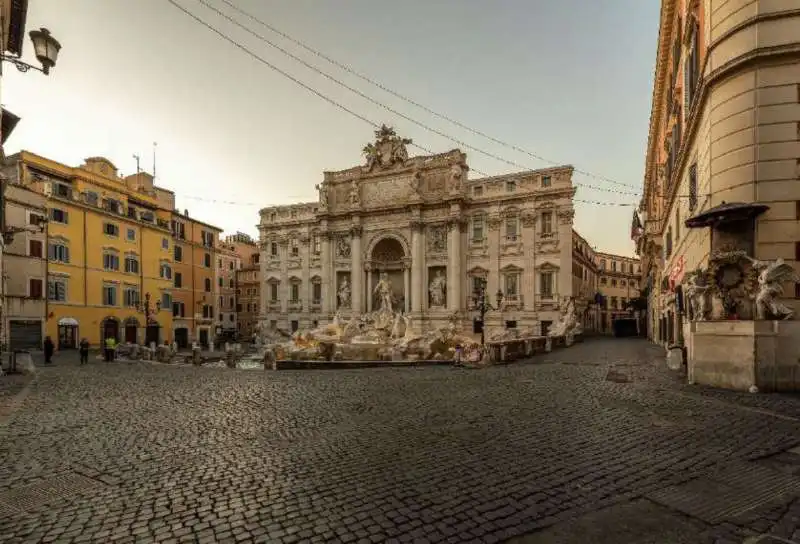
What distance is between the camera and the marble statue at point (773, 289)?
9688mm

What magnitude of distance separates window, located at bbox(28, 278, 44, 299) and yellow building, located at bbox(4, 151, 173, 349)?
697mm

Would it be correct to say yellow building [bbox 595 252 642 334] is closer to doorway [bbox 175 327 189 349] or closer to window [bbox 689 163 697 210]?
window [bbox 689 163 697 210]

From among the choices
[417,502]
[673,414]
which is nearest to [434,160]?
[673,414]

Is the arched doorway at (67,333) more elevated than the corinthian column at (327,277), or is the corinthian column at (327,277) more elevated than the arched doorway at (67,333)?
the corinthian column at (327,277)

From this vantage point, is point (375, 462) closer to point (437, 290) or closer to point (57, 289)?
point (437, 290)

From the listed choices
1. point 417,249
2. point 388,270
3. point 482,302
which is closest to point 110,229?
point 388,270

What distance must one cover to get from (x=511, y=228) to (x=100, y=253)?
111 ft

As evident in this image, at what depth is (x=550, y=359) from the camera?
19.2 meters

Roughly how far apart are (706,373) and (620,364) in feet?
19.1

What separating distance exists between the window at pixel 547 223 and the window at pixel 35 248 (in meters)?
37.6

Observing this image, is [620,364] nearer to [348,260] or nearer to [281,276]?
[348,260]

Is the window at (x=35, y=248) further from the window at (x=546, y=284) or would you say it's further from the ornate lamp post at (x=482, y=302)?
the window at (x=546, y=284)

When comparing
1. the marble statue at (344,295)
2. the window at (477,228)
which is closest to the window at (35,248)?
the marble statue at (344,295)

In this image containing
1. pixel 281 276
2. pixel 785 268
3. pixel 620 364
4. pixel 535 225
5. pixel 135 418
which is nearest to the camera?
pixel 135 418
